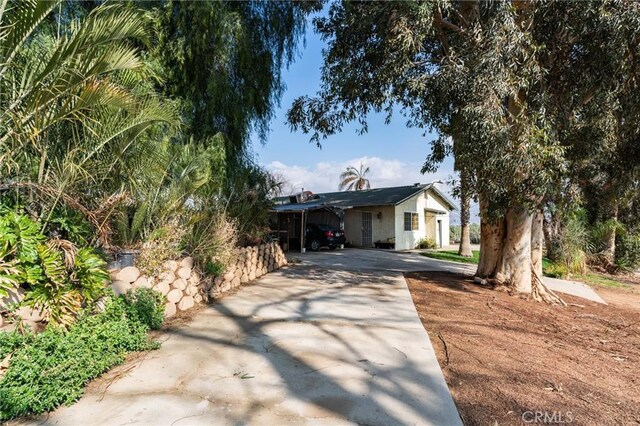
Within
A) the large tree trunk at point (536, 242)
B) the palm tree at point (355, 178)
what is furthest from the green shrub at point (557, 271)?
the palm tree at point (355, 178)

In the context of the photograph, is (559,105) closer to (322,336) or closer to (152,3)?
(322,336)

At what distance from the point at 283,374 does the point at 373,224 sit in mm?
18139

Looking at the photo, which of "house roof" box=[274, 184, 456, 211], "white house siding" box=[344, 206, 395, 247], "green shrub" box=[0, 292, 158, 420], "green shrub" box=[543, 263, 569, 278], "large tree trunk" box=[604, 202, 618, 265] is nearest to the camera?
"green shrub" box=[0, 292, 158, 420]

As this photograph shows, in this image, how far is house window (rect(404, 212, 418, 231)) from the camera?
21.6 m

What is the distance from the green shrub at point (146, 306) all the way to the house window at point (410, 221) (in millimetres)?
17986

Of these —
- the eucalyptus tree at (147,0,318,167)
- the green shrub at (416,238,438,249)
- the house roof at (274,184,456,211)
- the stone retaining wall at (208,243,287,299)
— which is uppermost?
the eucalyptus tree at (147,0,318,167)

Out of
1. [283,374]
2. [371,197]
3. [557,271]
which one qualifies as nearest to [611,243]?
[557,271]

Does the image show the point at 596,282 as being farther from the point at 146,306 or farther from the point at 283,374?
the point at 146,306

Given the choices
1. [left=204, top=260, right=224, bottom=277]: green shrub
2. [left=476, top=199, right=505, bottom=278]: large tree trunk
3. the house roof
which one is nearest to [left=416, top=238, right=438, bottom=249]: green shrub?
the house roof

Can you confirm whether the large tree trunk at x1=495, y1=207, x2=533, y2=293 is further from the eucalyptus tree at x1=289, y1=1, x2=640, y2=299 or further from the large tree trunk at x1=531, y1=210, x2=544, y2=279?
the large tree trunk at x1=531, y1=210, x2=544, y2=279

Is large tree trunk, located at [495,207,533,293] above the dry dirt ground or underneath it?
above

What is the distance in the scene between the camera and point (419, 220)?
23.2m

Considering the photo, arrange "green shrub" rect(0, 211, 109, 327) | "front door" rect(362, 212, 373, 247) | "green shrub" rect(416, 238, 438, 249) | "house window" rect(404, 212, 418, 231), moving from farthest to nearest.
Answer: "green shrub" rect(416, 238, 438, 249) < "house window" rect(404, 212, 418, 231) < "front door" rect(362, 212, 373, 247) < "green shrub" rect(0, 211, 109, 327)

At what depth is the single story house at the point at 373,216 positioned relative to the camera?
19.2 metres
